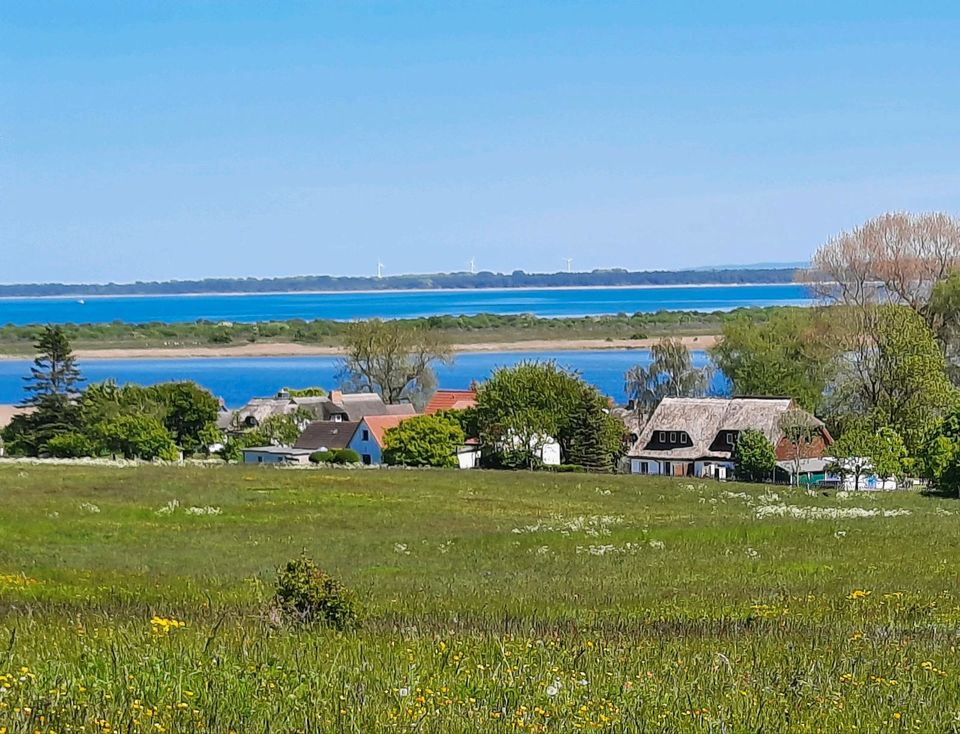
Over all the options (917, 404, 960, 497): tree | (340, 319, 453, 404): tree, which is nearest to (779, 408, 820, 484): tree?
(917, 404, 960, 497): tree

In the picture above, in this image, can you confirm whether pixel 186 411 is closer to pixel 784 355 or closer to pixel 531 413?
pixel 531 413

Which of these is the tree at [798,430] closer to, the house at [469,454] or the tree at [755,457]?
the tree at [755,457]

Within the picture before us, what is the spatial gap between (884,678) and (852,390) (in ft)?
248

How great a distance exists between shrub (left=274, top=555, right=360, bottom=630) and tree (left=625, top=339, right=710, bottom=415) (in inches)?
3594

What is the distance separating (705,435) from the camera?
8662 cm

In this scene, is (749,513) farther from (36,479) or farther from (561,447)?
(561,447)

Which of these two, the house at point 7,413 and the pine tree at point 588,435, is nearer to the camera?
the pine tree at point 588,435

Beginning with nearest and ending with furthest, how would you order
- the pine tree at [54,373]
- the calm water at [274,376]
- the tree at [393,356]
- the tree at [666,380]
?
1. the pine tree at [54,373]
2. the tree at [666,380]
3. the tree at [393,356]
4. the calm water at [274,376]

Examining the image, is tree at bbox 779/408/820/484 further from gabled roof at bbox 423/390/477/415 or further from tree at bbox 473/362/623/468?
gabled roof at bbox 423/390/477/415

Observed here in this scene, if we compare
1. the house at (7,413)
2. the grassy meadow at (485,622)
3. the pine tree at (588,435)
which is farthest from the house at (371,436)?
the grassy meadow at (485,622)

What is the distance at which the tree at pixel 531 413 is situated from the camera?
82.2 m

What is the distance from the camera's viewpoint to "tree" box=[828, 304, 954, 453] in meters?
74.8

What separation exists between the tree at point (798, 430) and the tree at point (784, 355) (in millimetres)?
7907

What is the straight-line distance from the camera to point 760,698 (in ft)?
24.7
